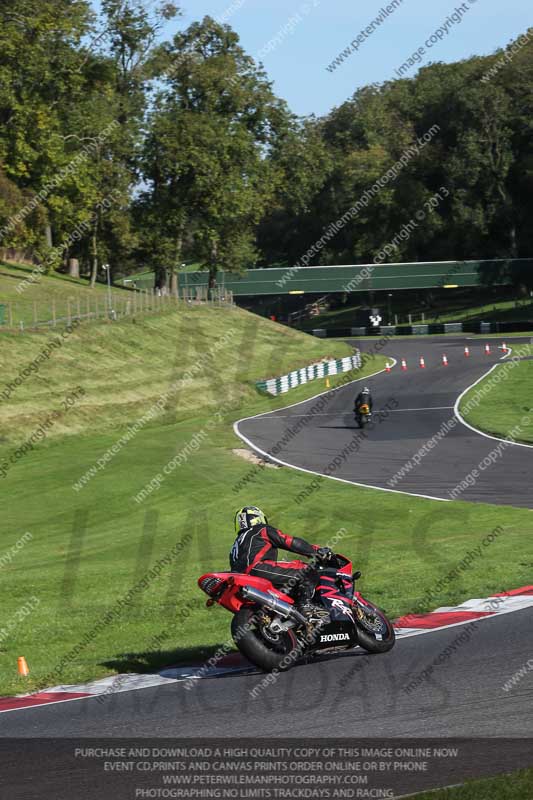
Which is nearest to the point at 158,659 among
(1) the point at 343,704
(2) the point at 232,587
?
(2) the point at 232,587

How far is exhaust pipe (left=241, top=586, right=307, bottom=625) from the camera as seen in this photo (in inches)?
394

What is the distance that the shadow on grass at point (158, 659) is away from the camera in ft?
36.4

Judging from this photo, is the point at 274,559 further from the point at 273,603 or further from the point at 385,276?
the point at 385,276

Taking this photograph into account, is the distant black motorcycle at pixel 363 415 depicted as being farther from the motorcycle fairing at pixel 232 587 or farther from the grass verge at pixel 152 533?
the motorcycle fairing at pixel 232 587

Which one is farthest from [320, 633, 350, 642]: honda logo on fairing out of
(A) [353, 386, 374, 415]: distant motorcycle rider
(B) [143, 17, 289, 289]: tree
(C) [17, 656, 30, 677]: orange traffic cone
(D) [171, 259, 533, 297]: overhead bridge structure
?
(D) [171, 259, 533, 297]: overhead bridge structure

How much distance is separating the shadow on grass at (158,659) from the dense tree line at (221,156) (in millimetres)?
49015

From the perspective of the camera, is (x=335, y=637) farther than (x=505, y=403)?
No

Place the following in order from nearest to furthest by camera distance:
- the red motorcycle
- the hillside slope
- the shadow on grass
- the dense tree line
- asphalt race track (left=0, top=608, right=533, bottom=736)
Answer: asphalt race track (left=0, top=608, right=533, bottom=736) → the red motorcycle → the shadow on grass → the hillside slope → the dense tree line

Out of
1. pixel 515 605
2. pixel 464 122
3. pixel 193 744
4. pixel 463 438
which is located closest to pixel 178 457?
pixel 463 438

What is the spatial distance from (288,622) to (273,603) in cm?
29

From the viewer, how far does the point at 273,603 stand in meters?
10.1

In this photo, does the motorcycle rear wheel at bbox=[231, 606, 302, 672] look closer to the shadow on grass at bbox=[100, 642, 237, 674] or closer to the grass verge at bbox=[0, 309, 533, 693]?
the shadow on grass at bbox=[100, 642, 237, 674]

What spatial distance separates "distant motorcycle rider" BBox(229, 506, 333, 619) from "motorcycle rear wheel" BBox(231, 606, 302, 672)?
0.40 m

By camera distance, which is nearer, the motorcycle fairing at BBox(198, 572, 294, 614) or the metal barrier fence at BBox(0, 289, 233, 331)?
the motorcycle fairing at BBox(198, 572, 294, 614)
